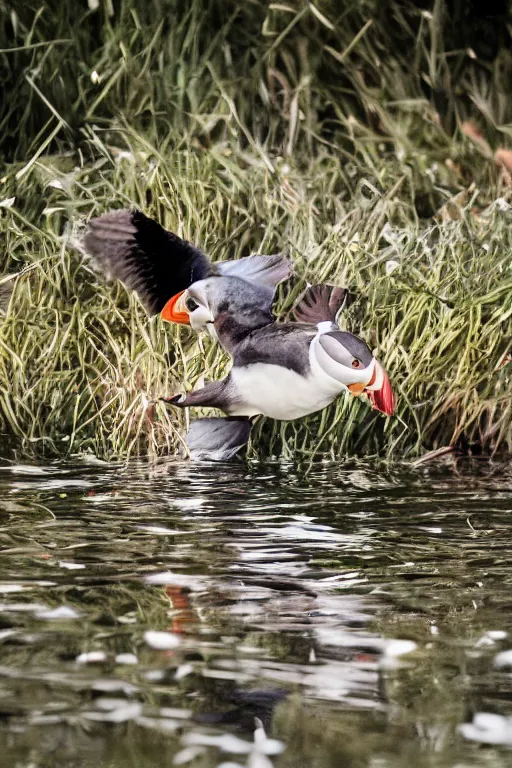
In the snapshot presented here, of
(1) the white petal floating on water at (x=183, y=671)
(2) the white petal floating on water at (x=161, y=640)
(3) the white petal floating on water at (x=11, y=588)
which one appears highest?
(1) the white petal floating on water at (x=183, y=671)

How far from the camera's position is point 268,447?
594 centimetres

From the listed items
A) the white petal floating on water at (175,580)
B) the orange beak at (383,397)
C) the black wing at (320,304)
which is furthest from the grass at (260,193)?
the white petal floating on water at (175,580)

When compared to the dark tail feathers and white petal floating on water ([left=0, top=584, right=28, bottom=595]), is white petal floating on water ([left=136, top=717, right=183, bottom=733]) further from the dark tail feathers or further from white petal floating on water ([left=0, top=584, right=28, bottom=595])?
the dark tail feathers

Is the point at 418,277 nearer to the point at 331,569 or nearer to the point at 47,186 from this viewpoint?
the point at 47,186

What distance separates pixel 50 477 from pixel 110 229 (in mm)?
1019

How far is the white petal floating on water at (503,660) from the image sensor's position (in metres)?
3.05

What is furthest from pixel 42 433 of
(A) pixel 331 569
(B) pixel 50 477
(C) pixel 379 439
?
(A) pixel 331 569

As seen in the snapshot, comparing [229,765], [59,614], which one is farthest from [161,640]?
[229,765]

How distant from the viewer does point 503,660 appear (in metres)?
3.09

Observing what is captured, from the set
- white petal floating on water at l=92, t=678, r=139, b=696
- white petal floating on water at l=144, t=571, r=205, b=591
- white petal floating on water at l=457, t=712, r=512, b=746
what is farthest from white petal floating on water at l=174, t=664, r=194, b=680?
white petal floating on water at l=144, t=571, r=205, b=591

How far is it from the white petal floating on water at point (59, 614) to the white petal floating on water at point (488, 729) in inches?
42.4

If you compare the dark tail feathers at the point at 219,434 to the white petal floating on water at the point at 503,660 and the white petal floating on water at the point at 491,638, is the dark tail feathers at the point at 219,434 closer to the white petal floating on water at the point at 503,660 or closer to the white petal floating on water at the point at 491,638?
the white petal floating on water at the point at 491,638

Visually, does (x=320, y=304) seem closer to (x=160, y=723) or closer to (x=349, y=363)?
(x=349, y=363)

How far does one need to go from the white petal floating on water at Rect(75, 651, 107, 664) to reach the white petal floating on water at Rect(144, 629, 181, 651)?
5.1 inches
